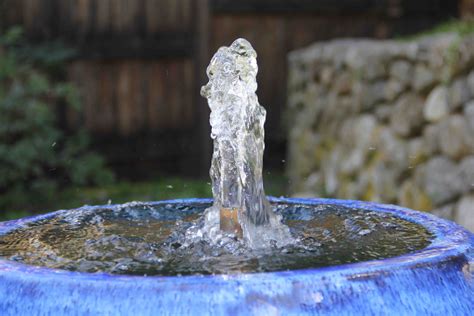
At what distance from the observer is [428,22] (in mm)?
6602

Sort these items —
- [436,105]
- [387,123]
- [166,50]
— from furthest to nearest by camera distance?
[166,50], [387,123], [436,105]

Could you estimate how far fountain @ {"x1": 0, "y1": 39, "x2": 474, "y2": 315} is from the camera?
4.27 ft

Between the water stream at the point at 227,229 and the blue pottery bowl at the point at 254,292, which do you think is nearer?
the blue pottery bowl at the point at 254,292

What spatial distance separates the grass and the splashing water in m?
2.99

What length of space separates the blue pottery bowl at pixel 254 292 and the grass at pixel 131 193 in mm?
3532

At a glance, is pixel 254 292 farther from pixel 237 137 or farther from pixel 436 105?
pixel 436 105

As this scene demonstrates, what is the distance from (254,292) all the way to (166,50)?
4.77m

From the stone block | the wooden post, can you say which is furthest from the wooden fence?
the wooden post

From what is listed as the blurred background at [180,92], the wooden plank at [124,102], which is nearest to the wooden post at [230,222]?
the blurred background at [180,92]

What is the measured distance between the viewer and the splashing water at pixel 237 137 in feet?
6.41

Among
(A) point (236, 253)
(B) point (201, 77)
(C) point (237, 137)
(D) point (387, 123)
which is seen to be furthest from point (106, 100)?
(A) point (236, 253)

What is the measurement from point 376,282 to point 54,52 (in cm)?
441

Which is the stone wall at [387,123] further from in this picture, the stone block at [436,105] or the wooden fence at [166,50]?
the wooden fence at [166,50]

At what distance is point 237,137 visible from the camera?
6.68 ft
